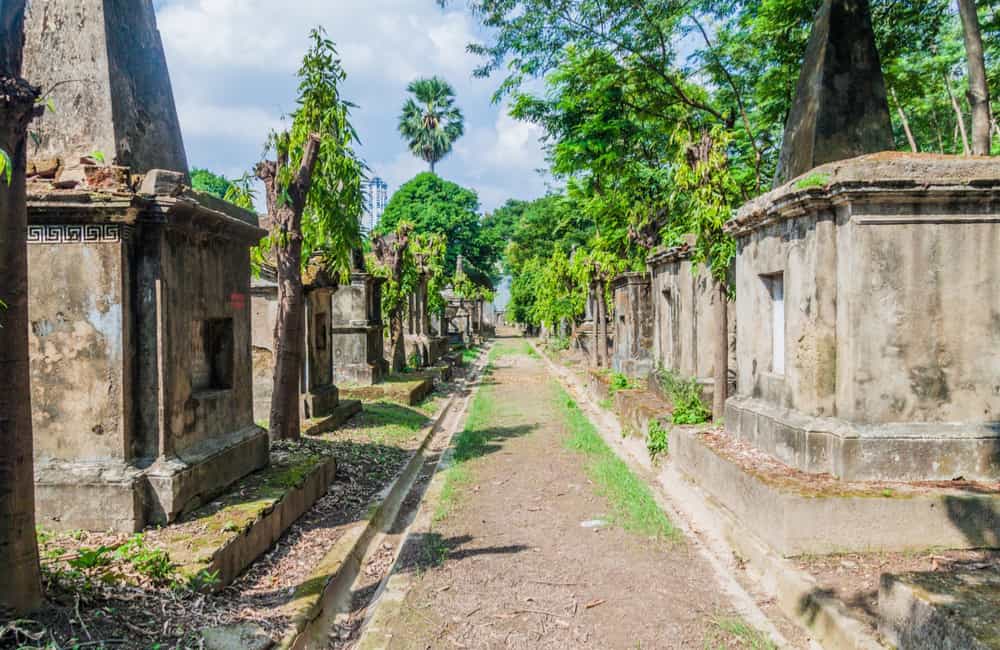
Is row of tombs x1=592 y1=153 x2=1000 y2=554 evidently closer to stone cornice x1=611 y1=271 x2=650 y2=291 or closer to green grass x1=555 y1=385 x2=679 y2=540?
green grass x1=555 y1=385 x2=679 y2=540

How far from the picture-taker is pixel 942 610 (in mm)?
3305

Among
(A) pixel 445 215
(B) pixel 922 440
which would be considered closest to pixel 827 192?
(B) pixel 922 440

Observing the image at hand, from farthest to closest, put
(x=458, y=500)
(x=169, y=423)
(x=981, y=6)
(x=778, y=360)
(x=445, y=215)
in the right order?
(x=445, y=215), (x=981, y=6), (x=458, y=500), (x=778, y=360), (x=169, y=423)

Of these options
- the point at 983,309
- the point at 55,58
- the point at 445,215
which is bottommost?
the point at 983,309

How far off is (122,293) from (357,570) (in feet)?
9.26

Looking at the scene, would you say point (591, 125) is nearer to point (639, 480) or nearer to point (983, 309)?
point (639, 480)

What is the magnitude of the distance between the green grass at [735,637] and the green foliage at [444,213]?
44.4m

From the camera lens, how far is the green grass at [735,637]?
4.21m

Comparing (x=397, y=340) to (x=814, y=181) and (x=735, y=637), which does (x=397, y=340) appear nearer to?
(x=814, y=181)

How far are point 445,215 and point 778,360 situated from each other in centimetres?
4315

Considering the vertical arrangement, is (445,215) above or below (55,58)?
above

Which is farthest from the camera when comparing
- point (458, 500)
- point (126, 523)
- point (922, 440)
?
point (458, 500)

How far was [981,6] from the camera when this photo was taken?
1034 centimetres

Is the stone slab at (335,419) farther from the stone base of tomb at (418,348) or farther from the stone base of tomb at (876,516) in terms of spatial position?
the stone base of tomb at (418,348)
